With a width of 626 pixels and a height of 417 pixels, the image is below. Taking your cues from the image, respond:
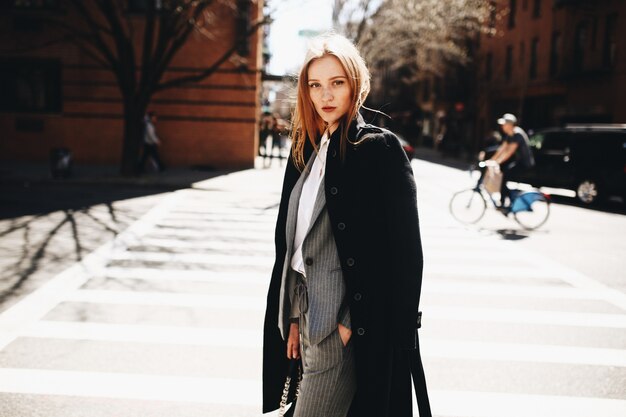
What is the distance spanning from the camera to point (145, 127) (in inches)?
707

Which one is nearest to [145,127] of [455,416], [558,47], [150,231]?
[150,231]

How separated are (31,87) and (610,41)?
23422 mm

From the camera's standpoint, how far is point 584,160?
16125 millimetres

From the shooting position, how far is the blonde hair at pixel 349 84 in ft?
7.41

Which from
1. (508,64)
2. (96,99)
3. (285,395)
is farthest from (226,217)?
(508,64)

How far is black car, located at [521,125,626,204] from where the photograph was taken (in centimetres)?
1530

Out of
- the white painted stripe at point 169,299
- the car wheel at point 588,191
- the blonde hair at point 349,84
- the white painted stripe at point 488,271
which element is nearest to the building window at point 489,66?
the car wheel at point 588,191

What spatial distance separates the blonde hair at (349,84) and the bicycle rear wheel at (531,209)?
30.2ft

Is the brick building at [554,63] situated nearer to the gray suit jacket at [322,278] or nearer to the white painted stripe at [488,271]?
the white painted stripe at [488,271]

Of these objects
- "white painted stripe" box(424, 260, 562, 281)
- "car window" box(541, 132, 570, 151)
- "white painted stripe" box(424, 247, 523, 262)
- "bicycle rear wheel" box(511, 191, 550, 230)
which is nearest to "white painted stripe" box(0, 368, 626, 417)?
"white painted stripe" box(424, 260, 562, 281)

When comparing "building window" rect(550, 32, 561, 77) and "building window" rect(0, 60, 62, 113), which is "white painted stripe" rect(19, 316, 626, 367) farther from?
"building window" rect(550, 32, 561, 77)

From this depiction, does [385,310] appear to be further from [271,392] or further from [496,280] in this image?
[496,280]

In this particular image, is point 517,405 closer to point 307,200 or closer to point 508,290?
point 307,200

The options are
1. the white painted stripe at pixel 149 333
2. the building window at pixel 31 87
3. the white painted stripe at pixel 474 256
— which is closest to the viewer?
the white painted stripe at pixel 149 333
